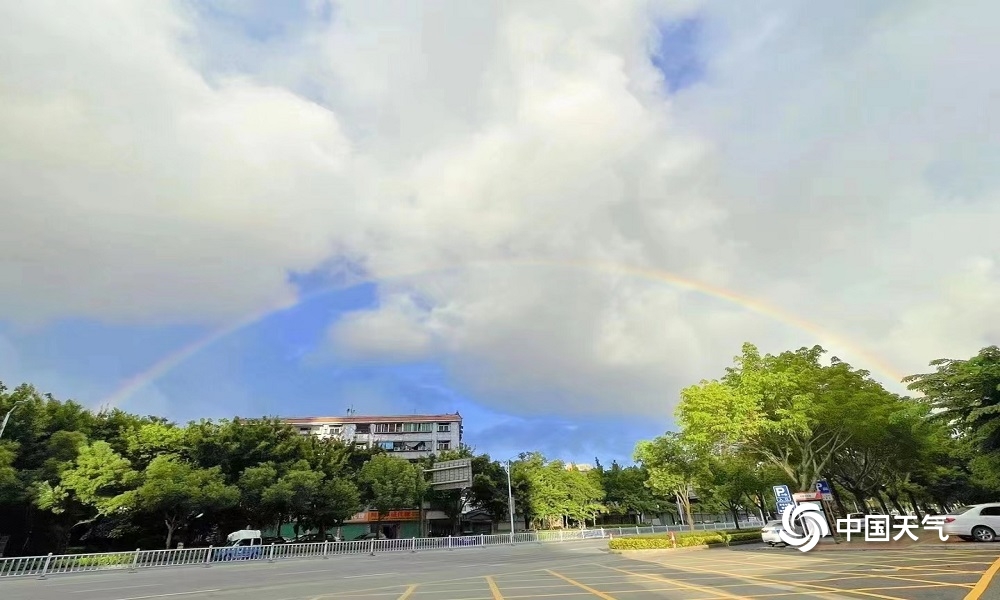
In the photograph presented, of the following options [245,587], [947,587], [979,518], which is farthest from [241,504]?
[979,518]

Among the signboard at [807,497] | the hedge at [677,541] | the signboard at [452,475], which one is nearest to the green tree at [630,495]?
the signboard at [452,475]

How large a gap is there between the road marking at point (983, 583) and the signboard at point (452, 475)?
33.8 m

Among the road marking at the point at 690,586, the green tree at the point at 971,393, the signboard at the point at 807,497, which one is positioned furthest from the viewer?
the signboard at the point at 807,497

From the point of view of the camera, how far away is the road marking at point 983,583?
912cm

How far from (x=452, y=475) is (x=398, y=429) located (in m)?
34.8

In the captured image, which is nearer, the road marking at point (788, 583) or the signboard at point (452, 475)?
the road marking at point (788, 583)

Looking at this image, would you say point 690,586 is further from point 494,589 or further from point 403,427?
point 403,427

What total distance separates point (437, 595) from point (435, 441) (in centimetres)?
6422

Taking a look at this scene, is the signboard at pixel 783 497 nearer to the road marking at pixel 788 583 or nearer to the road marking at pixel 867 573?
the road marking at pixel 867 573

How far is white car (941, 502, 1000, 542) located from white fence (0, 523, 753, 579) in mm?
29349

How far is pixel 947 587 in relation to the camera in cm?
1020

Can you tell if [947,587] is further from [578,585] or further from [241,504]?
[241,504]

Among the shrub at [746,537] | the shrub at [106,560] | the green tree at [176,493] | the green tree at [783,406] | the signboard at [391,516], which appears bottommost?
the shrub at [746,537]

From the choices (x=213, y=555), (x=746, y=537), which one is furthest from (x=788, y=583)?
(x=213, y=555)
